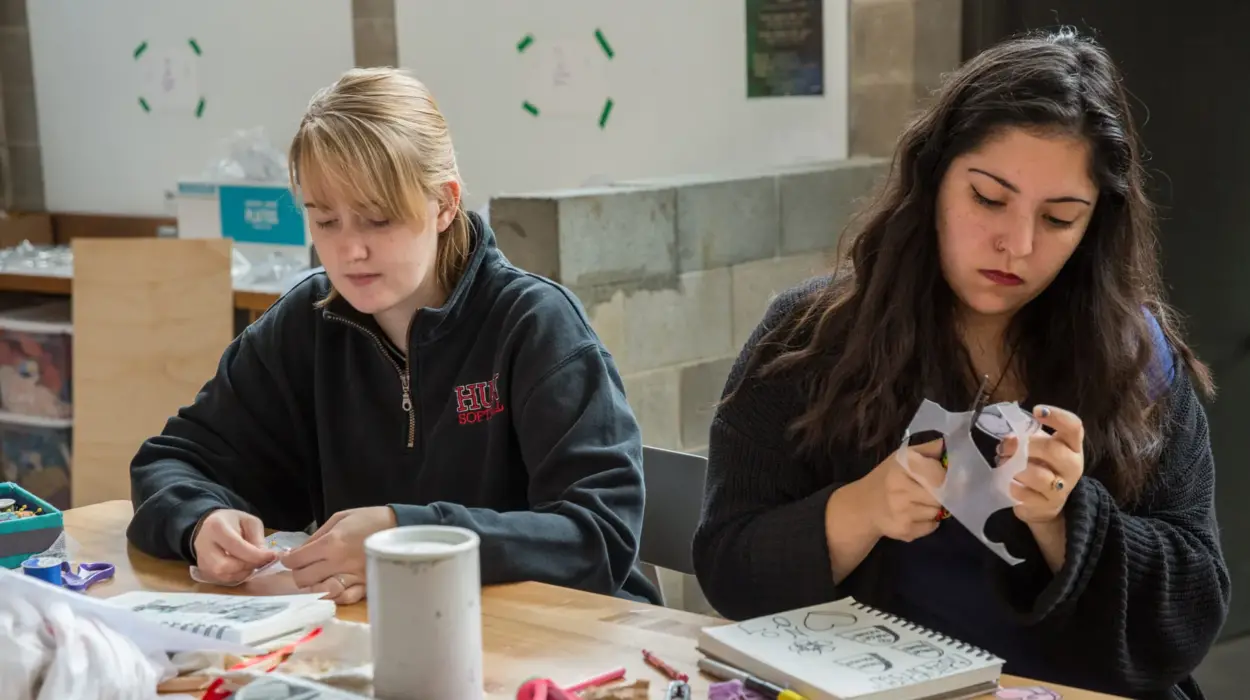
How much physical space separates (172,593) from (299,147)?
0.56 meters

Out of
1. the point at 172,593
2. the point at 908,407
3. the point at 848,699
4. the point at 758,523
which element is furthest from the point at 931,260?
the point at 172,593

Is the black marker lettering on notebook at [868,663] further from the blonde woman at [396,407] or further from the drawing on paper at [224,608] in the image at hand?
the drawing on paper at [224,608]

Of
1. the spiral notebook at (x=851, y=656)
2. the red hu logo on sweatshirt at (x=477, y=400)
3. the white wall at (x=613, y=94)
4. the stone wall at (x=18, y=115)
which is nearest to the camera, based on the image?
the spiral notebook at (x=851, y=656)

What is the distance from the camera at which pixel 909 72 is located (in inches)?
136

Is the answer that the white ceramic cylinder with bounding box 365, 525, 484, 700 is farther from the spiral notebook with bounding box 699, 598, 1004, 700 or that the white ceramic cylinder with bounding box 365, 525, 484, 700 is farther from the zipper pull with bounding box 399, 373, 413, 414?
the zipper pull with bounding box 399, 373, 413, 414

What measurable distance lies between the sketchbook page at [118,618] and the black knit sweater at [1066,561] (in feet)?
→ 2.00

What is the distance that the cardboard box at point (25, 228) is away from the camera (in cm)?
531

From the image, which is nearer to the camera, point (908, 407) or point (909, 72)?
point (908, 407)

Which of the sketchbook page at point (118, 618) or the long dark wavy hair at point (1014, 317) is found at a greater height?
the long dark wavy hair at point (1014, 317)

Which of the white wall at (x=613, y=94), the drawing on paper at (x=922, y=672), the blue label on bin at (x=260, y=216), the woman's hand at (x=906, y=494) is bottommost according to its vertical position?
the drawing on paper at (x=922, y=672)

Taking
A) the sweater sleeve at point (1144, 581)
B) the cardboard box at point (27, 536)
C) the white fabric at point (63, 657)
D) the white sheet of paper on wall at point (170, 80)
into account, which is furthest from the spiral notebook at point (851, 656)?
the white sheet of paper on wall at point (170, 80)

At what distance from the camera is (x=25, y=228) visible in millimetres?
5371

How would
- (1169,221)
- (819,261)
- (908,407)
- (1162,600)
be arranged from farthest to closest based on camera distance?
(819,261) < (1169,221) < (908,407) < (1162,600)

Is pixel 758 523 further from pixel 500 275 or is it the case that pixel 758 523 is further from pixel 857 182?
pixel 857 182
